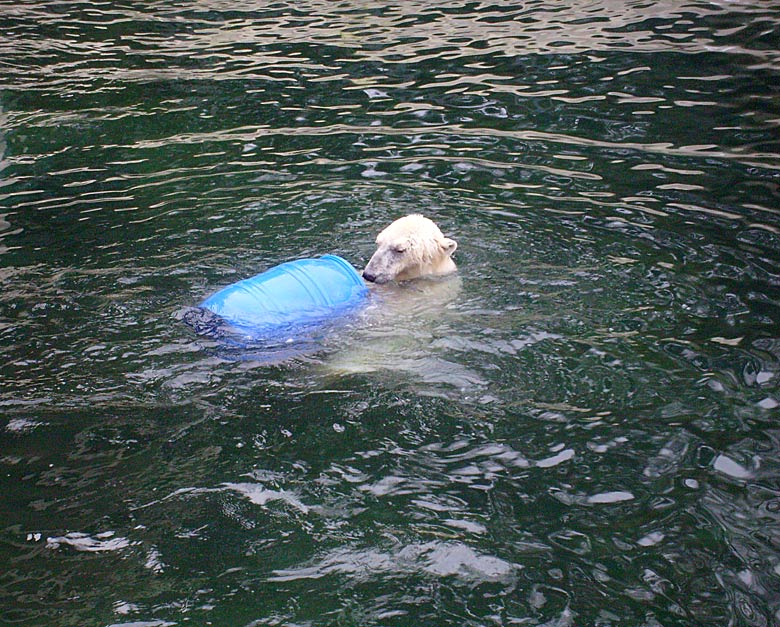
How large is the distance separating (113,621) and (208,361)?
78.7 inches

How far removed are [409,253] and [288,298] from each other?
1.44 meters

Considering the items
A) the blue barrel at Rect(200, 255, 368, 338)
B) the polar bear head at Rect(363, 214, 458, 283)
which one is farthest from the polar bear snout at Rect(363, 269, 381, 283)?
the blue barrel at Rect(200, 255, 368, 338)

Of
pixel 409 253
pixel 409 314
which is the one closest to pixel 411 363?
pixel 409 314

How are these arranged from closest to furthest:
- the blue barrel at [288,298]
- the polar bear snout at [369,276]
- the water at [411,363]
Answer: the water at [411,363] → the blue barrel at [288,298] → the polar bear snout at [369,276]

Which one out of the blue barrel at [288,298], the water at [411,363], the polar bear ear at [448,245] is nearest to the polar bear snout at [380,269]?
the water at [411,363]

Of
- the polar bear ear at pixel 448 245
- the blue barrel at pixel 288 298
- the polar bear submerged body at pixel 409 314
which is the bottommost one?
the polar bear submerged body at pixel 409 314

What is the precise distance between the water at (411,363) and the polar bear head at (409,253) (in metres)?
0.18

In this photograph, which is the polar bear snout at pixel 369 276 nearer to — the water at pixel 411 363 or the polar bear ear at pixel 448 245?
the water at pixel 411 363

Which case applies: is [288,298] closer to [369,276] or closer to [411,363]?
[411,363]

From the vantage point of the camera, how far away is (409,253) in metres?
6.04

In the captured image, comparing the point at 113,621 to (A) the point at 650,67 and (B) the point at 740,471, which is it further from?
(A) the point at 650,67

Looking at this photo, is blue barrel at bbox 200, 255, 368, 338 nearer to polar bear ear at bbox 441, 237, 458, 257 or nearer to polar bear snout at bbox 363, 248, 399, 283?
polar bear snout at bbox 363, 248, 399, 283

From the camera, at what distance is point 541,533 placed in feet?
11.6

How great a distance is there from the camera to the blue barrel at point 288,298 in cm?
470
